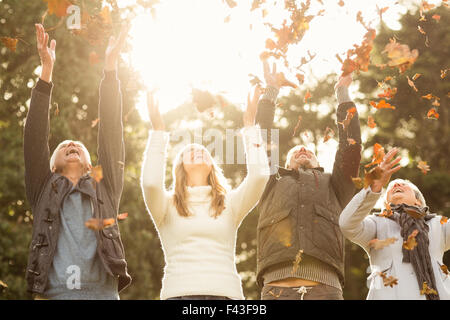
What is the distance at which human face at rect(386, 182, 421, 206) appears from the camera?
570 cm

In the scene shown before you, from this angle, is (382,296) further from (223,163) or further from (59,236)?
(223,163)

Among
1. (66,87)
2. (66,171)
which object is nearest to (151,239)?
(66,87)

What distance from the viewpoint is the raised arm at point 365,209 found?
4781 millimetres

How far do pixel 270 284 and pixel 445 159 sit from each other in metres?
17.5

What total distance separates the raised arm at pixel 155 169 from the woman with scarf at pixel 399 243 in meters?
1.46

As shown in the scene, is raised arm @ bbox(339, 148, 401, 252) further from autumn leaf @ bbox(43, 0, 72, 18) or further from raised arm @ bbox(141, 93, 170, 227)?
autumn leaf @ bbox(43, 0, 72, 18)

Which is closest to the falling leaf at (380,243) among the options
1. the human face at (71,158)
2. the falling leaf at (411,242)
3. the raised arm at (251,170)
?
the falling leaf at (411,242)

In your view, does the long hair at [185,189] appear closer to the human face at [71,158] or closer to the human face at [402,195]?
the human face at [71,158]

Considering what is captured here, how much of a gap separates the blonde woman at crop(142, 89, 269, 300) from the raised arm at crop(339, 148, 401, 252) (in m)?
0.77

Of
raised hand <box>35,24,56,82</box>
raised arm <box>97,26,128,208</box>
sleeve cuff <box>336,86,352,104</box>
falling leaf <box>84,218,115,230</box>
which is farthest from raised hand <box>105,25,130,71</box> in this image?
sleeve cuff <box>336,86,352,104</box>

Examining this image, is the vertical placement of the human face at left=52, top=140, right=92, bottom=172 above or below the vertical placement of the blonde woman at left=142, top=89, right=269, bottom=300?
above

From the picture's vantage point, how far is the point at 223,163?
24.6 m

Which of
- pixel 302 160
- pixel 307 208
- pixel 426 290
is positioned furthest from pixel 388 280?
pixel 302 160

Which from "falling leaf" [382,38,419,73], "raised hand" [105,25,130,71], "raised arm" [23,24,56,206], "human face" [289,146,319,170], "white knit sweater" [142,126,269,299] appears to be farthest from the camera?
"human face" [289,146,319,170]
